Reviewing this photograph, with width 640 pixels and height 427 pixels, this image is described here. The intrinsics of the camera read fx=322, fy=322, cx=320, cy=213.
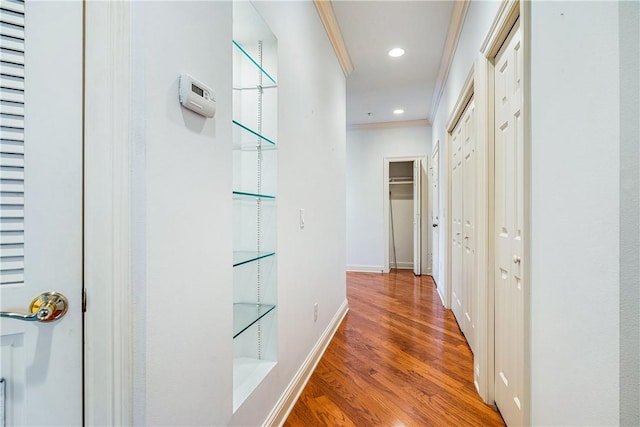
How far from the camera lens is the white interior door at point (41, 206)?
69 cm

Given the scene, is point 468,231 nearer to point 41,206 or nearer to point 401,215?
point 41,206

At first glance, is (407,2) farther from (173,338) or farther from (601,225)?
(173,338)

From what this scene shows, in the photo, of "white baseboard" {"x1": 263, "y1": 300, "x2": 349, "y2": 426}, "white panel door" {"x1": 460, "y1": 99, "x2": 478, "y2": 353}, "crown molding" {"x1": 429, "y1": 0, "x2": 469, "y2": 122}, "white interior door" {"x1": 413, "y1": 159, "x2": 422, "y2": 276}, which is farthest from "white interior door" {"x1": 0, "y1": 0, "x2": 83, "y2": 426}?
"white interior door" {"x1": 413, "y1": 159, "x2": 422, "y2": 276}

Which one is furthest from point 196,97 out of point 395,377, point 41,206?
point 395,377

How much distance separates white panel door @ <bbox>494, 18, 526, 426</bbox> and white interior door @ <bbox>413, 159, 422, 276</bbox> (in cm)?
382

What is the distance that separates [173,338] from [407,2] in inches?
110

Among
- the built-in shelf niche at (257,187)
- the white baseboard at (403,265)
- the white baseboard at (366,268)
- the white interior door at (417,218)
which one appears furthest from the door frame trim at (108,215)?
the white baseboard at (403,265)

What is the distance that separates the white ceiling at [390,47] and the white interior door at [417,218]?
1.06m

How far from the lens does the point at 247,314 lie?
1.54 metres

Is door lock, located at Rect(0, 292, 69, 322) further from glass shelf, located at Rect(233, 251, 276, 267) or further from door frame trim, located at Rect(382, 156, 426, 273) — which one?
door frame trim, located at Rect(382, 156, 426, 273)

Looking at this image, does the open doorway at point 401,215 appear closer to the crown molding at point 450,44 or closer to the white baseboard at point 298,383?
the crown molding at point 450,44

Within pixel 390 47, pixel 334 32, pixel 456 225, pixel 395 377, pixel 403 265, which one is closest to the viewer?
pixel 395 377

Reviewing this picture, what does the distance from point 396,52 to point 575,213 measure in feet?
9.57

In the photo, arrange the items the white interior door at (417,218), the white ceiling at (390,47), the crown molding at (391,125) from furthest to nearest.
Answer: the crown molding at (391,125) < the white interior door at (417,218) < the white ceiling at (390,47)
